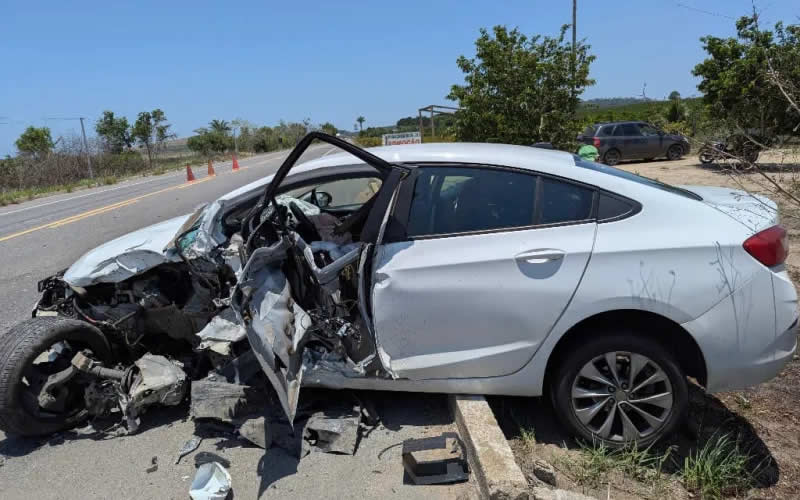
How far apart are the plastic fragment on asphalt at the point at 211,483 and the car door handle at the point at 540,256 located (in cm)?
191

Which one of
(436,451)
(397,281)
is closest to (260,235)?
(397,281)

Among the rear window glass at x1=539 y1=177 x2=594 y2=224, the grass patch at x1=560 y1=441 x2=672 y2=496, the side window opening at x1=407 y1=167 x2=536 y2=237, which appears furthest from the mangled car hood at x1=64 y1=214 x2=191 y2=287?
the grass patch at x1=560 y1=441 x2=672 y2=496

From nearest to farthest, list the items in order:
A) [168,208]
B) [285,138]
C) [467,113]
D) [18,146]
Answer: [467,113]
[168,208]
[18,146]
[285,138]

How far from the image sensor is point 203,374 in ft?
12.1

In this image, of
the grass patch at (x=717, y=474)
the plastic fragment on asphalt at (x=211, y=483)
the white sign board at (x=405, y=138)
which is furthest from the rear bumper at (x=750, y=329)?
the white sign board at (x=405, y=138)

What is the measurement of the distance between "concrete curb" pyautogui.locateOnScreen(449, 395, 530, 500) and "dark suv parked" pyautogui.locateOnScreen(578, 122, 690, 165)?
1973 centimetres

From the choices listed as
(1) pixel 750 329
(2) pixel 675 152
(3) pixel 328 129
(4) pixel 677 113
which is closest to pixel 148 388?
(1) pixel 750 329

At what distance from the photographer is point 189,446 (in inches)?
126

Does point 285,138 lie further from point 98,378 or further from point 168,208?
point 98,378

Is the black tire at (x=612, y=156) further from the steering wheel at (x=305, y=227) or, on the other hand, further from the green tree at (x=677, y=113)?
the steering wheel at (x=305, y=227)

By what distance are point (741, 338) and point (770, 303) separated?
0.23m

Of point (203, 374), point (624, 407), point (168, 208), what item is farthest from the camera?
point (168, 208)

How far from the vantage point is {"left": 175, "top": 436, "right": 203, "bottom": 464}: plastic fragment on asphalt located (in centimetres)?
314

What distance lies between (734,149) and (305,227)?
110 inches
